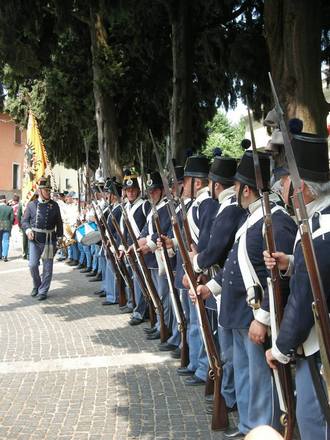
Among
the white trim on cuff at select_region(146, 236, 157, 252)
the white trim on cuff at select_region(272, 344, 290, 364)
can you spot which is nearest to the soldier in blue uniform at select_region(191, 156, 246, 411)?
the white trim on cuff at select_region(272, 344, 290, 364)

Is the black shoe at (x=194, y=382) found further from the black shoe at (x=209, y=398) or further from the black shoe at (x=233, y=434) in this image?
the black shoe at (x=233, y=434)

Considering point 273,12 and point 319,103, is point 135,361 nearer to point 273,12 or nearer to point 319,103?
point 319,103

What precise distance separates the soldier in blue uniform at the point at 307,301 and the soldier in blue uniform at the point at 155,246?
3.58 metres

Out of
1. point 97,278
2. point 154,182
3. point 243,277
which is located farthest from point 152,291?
point 97,278

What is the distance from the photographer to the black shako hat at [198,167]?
5459mm

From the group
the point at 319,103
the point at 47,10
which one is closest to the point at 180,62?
the point at 47,10

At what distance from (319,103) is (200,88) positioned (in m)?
8.99

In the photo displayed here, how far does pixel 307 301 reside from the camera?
8.95ft

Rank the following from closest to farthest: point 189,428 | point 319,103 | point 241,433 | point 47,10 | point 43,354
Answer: point 241,433, point 189,428, point 319,103, point 43,354, point 47,10

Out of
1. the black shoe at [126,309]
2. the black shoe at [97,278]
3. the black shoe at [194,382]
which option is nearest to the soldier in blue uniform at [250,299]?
the black shoe at [194,382]

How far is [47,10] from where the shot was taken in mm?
9883

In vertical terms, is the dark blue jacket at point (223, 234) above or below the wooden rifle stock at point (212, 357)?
above

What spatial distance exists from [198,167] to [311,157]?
2673mm

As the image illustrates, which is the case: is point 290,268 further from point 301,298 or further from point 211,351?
point 211,351
